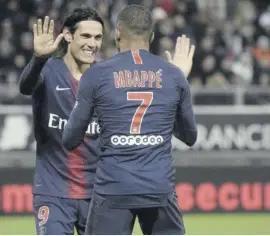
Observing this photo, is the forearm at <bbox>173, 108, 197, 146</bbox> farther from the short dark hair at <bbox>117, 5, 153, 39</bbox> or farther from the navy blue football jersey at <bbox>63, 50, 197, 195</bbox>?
the short dark hair at <bbox>117, 5, 153, 39</bbox>

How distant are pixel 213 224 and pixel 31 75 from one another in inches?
233

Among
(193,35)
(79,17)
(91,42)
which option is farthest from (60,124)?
(193,35)

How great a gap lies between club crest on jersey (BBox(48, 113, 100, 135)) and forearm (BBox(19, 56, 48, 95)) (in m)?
0.29

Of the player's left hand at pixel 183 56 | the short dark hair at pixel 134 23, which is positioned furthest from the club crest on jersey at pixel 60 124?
the short dark hair at pixel 134 23

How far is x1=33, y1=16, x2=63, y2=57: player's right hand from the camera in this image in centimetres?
601

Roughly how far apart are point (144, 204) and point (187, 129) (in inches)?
21.3

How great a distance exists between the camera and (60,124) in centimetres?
646

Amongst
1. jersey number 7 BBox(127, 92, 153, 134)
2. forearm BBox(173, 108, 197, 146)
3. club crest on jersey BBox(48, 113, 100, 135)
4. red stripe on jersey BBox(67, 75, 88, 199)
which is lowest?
red stripe on jersey BBox(67, 75, 88, 199)

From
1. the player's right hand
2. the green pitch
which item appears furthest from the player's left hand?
the green pitch

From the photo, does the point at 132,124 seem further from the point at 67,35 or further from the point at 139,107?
the point at 67,35

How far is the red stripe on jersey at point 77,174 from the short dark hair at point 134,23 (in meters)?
1.39

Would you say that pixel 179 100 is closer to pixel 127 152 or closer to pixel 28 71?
pixel 127 152

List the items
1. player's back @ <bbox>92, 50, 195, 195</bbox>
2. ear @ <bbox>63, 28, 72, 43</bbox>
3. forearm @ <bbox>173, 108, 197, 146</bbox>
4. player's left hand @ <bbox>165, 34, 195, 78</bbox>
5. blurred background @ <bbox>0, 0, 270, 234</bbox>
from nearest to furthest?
player's back @ <bbox>92, 50, 195, 195</bbox>
forearm @ <bbox>173, 108, 197, 146</bbox>
player's left hand @ <bbox>165, 34, 195, 78</bbox>
ear @ <bbox>63, 28, 72, 43</bbox>
blurred background @ <bbox>0, 0, 270, 234</bbox>

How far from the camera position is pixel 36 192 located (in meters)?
6.48
